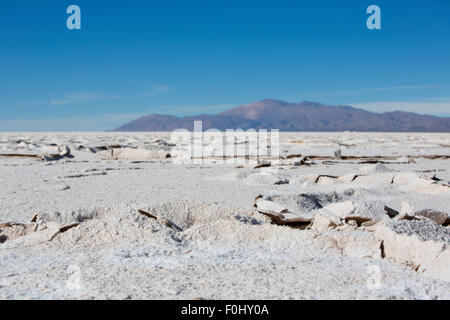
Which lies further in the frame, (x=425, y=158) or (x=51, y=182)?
(x=425, y=158)

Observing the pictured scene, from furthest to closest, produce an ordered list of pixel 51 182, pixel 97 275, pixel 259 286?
pixel 51 182 → pixel 97 275 → pixel 259 286

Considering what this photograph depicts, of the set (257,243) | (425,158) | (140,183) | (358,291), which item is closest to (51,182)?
(140,183)

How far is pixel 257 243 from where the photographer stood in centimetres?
240

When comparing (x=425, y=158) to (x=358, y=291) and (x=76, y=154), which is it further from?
(x=358, y=291)

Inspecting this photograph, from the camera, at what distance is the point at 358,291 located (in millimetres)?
1702

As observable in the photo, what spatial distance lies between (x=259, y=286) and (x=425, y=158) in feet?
28.0

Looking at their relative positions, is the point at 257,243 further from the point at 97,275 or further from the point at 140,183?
the point at 140,183
